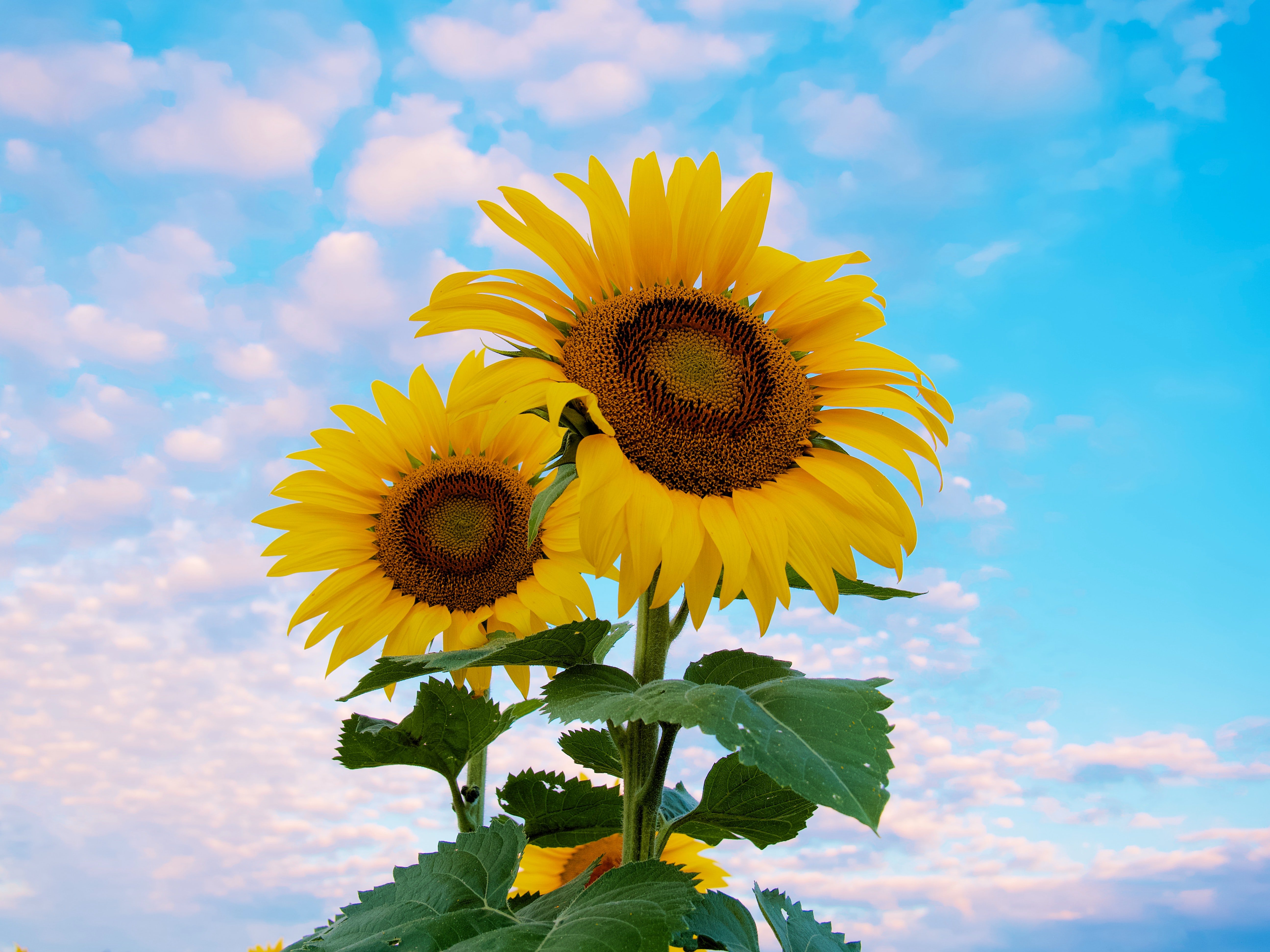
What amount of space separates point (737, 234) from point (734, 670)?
121 cm

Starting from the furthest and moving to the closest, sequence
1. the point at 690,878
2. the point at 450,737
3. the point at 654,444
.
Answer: the point at 450,737 < the point at 654,444 < the point at 690,878

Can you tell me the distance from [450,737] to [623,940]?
1.12 meters

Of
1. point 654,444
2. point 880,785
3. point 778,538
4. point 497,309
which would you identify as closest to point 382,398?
point 497,309

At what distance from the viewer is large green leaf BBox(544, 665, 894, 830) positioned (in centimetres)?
179

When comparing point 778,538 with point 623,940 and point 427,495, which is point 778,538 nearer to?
point 623,940

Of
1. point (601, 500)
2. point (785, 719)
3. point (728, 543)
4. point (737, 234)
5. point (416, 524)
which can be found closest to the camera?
point (785, 719)

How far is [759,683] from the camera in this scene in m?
2.33

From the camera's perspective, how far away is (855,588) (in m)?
2.62

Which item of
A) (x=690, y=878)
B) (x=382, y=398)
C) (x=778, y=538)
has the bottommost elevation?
(x=690, y=878)

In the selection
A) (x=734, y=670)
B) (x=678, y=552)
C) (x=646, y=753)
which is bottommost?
(x=646, y=753)

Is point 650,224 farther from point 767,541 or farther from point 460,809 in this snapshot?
point 460,809

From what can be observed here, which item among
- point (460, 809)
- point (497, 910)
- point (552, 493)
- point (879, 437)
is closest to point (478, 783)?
point (460, 809)

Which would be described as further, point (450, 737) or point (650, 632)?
point (450, 737)

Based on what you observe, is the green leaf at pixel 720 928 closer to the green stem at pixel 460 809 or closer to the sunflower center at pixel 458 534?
the green stem at pixel 460 809
